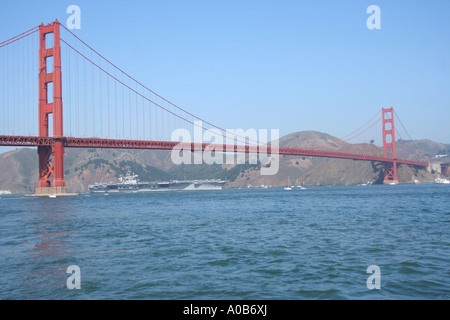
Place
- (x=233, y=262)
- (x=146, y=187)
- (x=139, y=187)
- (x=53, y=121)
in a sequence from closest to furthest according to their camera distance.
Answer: (x=233, y=262), (x=53, y=121), (x=139, y=187), (x=146, y=187)

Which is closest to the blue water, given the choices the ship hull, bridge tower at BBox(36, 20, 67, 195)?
bridge tower at BBox(36, 20, 67, 195)

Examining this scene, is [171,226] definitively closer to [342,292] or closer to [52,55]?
[342,292]

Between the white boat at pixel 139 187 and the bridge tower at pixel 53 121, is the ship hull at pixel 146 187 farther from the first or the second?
the bridge tower at pixel 53 121

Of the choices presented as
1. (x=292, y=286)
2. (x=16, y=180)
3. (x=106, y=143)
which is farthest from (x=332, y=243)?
(x=16, y=180)

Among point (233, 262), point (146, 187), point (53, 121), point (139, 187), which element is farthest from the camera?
point (146, 187)

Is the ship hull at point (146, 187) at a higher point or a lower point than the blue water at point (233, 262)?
lower

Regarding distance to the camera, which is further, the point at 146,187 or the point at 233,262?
the point at 146,187

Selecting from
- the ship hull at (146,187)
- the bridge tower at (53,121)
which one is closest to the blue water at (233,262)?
the bridge tower at (53,121)

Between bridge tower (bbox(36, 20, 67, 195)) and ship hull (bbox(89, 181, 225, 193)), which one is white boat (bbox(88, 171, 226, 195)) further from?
bridge tower (bbox(36, 20, 67, 195))

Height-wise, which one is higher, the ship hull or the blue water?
the blue water

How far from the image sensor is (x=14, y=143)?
55000 mm

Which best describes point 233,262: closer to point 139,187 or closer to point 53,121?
point 53,121

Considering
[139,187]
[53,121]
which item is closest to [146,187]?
[139,187]

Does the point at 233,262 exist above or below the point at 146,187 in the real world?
above
